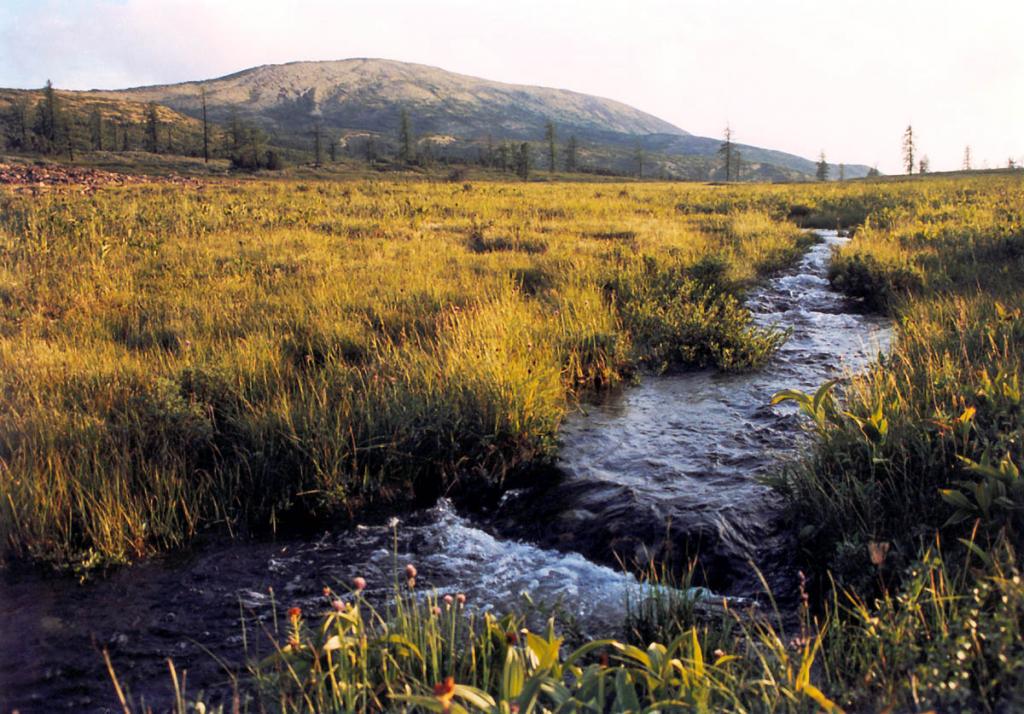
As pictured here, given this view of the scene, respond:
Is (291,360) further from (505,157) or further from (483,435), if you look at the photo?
(505,157)

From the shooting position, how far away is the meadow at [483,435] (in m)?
2.21

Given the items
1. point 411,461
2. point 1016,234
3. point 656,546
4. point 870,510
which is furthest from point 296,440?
point 1016,234

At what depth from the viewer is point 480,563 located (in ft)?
12.6

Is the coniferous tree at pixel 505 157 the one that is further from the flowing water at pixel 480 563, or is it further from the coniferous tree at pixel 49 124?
the flowing water at pixel 480 563

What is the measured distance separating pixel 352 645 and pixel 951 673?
197 cm

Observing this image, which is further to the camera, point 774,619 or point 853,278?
point 853,278

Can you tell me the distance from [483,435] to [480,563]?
1.21 metres

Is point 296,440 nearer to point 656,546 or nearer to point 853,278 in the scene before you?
point 656,546

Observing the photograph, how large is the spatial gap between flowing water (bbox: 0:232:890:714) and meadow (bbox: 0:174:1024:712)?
0.72ft

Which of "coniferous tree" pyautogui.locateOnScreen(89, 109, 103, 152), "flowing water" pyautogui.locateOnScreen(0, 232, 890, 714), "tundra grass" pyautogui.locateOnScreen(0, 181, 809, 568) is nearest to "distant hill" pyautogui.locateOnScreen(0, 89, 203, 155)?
"coniferous tree" pyautogui.locateOnScreen(89, 109, 103, 152)

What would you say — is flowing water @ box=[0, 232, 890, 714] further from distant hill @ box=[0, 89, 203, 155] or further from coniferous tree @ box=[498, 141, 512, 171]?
coniferous tree @ box=[498, 141, 512, 171]

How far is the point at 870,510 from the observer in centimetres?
339

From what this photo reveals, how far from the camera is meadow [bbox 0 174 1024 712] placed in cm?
221

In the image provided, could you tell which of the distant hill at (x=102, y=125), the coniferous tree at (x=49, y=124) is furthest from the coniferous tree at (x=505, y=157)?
the coniferous tree at (x=49, y=124)
